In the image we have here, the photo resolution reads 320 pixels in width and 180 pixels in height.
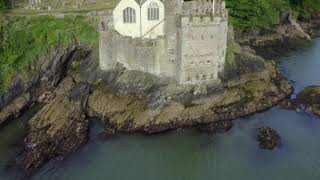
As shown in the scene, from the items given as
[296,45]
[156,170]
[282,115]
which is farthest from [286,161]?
[296,45]

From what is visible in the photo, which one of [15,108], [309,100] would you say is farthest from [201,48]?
[15,108]

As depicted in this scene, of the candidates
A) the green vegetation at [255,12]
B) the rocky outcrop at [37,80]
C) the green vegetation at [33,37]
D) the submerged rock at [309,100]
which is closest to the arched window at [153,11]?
the green vegetation at [33,37]

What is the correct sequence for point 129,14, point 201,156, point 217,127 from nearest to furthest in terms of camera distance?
point 201,156
point 217,127
point 129,14

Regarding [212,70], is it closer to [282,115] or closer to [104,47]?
[282,115]

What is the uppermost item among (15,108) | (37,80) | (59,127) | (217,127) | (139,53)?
(139,53)

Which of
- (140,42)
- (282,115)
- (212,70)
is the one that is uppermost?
(140,42)

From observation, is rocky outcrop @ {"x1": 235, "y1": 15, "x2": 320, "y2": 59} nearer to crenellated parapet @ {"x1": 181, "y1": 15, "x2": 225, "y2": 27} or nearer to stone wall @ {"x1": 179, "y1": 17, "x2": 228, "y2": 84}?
stone wall @ {"x1": 179, "y1": 17, "x2": 228, "y2": 84}

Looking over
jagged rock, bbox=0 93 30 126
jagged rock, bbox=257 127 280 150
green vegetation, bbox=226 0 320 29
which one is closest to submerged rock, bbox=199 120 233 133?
jagged rock, bbox=257 127 280 150

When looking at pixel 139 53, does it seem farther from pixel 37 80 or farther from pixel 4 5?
pixel 4 5
